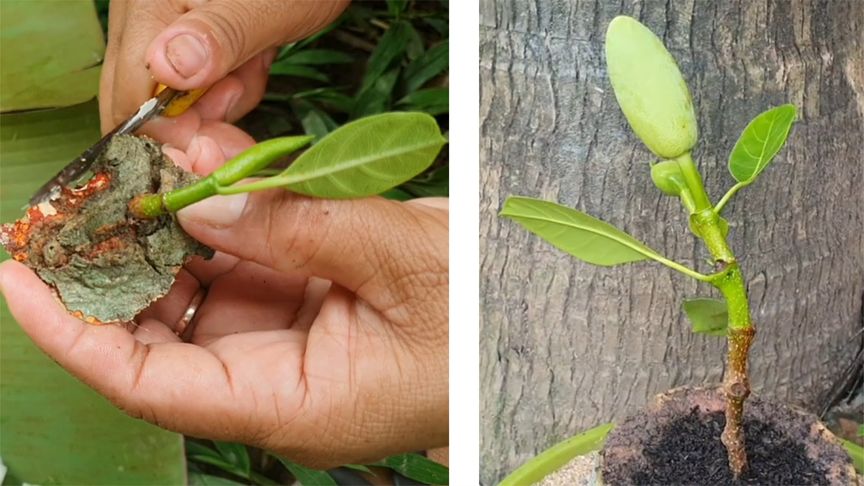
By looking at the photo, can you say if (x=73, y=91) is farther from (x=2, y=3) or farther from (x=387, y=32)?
(x=387, y=32)

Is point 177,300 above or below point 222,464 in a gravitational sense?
above

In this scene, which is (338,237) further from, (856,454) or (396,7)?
(856,454)

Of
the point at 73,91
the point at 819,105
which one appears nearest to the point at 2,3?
the point at 73,91

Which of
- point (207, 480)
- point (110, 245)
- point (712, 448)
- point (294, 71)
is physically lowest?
point (207, 480)

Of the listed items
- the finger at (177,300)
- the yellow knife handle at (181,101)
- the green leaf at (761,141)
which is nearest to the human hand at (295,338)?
the finger at (177,300)

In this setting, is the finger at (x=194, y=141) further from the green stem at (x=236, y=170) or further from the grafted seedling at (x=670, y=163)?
the grafted seedling at (x=670, y=163)

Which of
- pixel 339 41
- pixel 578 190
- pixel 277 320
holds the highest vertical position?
pixel 339 41

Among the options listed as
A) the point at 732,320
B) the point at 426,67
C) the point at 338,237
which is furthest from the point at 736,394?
the point at 426,67
